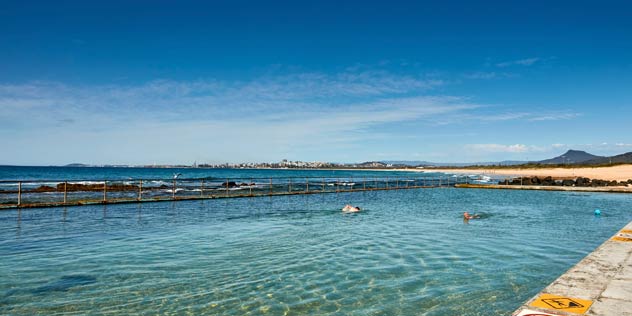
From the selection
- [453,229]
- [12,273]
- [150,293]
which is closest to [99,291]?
Answer: [150,293]

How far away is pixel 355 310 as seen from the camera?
223 inches

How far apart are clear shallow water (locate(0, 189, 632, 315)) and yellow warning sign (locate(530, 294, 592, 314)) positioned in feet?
2.37

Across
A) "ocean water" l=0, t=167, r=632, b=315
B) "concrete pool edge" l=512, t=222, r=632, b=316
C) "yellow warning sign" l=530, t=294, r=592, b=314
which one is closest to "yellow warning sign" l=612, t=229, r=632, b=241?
"ocean water" l=0, t=167, r=632, b=315

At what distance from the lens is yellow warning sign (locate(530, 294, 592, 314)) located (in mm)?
4719

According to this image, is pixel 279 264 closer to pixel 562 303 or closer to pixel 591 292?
pixel 562 303

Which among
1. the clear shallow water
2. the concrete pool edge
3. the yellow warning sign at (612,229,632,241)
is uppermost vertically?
the concrete pool edge

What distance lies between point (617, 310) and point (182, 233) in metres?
10.3

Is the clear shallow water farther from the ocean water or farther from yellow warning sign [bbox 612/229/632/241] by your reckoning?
yellow warning sign [bbox 612/229/632/241]

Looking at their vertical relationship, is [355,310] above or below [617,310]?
below

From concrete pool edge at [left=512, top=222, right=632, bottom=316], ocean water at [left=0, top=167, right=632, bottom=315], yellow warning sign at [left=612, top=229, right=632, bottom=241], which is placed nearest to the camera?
concrete pool edge at [left=512, top=222, right=632, bottom=316]

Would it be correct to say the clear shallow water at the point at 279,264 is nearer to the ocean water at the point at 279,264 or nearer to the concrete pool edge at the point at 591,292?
the ocean water at the point at 279,264

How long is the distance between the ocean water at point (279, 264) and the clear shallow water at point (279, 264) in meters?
0.03

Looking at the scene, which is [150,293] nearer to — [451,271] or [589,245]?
[451,271]

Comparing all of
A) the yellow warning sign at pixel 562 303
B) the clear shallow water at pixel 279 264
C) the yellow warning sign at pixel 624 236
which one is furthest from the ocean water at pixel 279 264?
the yellow warning sign at pixel 562 303
